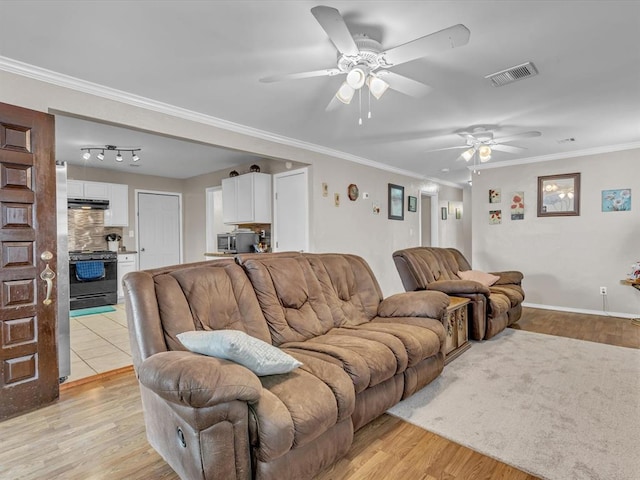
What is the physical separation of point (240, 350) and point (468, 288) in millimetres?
2898

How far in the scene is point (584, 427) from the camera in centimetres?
205

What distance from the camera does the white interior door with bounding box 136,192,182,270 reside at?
659cm

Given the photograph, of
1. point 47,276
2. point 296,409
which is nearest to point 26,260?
point 47,276

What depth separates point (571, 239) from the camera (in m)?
5.18

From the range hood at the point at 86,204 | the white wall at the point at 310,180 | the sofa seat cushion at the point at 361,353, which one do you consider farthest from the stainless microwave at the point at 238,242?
the sofa seat cushion at the point at 361,353

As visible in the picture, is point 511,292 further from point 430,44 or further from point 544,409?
point 430,44

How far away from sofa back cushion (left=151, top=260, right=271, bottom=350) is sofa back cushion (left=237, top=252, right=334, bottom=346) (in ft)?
0.24

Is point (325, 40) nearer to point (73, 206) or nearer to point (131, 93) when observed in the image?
point (131, 93)

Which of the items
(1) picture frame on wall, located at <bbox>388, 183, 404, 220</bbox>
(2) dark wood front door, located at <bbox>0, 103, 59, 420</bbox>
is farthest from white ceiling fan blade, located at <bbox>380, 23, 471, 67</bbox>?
(1) picture frame on wall, located at <bbox>388, 183, 404, 220</bbox>

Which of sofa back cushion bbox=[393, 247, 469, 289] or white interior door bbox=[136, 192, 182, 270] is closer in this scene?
sofa back cushion bbox=[393, 247, 469, 289]

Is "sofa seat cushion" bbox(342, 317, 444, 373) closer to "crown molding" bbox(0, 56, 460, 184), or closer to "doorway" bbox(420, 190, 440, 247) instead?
"crown molding" bbox(0, 56, 460, 184)

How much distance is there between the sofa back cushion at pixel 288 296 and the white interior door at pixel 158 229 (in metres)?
5.09

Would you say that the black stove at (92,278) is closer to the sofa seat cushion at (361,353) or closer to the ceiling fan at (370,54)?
the sofa seat cushion at (361,353)

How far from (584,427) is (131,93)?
4062 mm
